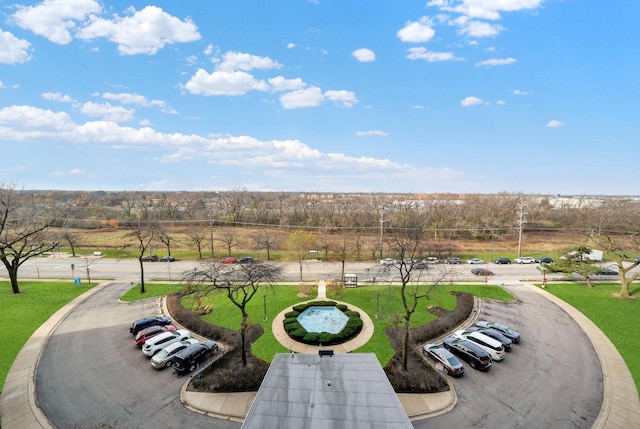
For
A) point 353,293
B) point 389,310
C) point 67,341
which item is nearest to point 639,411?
point 389,310

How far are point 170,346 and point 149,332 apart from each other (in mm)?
4028

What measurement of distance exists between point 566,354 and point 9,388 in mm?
38836

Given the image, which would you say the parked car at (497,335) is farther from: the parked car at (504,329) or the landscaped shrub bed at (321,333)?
the landscaped shrub bed at (321,333)

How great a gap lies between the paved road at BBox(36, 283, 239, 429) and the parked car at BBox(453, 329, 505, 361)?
18.2 meters

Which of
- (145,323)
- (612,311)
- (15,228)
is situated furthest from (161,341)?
(612,311)

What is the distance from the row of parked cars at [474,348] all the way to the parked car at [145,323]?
22850 millimetres

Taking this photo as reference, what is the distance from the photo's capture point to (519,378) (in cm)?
2038

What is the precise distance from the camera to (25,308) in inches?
1228

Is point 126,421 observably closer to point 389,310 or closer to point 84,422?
point 84,422

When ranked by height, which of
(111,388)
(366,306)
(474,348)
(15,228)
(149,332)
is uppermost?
(15,228)

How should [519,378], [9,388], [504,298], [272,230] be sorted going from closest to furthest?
[9,388], [519,378], [504,298], [272,230]

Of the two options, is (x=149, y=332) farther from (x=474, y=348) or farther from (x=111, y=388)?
(x=474, y=348)

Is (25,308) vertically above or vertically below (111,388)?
above

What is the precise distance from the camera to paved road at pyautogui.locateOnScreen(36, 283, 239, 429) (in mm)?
16656
